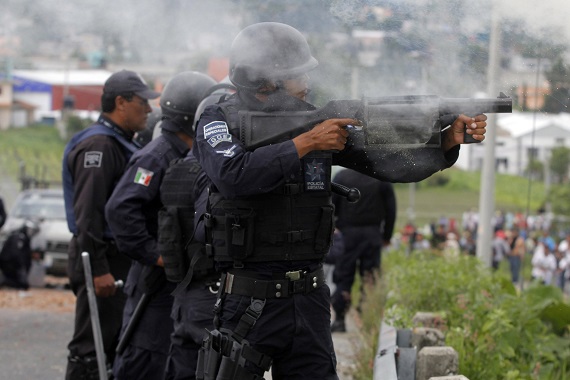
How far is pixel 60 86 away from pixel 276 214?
47.2ft

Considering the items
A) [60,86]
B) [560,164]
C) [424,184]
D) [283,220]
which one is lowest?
[424,184]

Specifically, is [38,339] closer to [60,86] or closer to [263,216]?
[263,216]

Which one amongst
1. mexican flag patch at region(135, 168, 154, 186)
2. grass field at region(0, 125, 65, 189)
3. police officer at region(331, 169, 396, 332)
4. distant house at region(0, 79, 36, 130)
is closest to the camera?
mexican flag patch at region(135, 168, 154, 186)

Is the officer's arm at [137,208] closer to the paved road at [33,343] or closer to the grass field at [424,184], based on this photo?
the paved road at [33,343]

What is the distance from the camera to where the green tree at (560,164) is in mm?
52625

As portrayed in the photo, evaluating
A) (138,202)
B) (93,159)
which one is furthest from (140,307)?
(93,159)

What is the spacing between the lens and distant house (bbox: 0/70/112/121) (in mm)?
12064

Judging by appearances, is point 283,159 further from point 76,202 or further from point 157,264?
point 76,202

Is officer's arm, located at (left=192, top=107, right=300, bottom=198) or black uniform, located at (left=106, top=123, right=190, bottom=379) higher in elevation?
officer's arm, located at (left=192, top=107, right=300, bottom=198)

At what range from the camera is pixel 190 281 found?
190 inches

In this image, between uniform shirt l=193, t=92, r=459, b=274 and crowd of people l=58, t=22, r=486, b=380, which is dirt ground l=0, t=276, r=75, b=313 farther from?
uniform shirt l=193, t=92, r=459, b=274

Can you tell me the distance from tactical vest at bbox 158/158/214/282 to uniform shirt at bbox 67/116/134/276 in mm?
902

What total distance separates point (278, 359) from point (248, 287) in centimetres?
33

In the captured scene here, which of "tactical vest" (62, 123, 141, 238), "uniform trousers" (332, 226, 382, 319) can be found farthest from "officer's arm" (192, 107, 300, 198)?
"uniform trousers" (332, 226, 382, 319)
